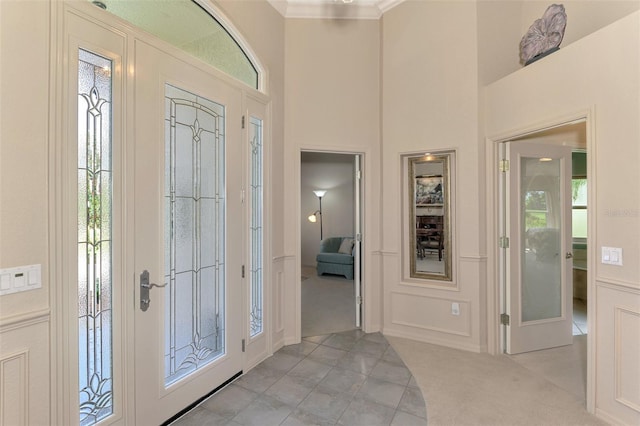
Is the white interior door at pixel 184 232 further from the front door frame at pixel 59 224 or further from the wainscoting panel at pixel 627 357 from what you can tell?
the wainscoting panel at pixel 627 357

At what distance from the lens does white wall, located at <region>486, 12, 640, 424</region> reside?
2.05 meters

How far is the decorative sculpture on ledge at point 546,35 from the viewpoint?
269cm

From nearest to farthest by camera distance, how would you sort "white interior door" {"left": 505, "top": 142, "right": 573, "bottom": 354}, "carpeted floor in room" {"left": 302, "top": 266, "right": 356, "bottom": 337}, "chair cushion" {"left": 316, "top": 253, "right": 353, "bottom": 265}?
"white interior door" {"left": 505, "top": 142, "right": 573, "bottom": 354} < "carpeted floor in room" {"left": 302, "top": 266, "right": 356, "bottom": 337} < "chair cushion" {"left": 316, "top": 253, "right": 353, "bottom": 265}

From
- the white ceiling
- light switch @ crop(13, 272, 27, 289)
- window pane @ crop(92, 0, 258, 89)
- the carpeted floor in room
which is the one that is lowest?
the carpeted floor in room

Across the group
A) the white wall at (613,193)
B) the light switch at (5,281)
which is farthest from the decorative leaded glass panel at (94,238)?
the white wall at (613,193)

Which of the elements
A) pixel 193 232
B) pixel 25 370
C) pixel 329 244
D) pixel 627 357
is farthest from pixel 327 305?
pixel 25 370

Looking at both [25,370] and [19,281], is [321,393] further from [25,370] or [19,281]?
[19,281]

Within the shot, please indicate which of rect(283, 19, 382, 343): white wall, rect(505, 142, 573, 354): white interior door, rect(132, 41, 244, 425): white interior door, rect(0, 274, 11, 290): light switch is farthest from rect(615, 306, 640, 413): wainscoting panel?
rect(0, 274, 11, 290): light switch

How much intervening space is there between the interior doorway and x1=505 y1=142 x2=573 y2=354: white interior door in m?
1.62

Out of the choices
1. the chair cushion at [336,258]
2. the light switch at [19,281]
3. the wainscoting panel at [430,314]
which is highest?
the light switch at [19,281]

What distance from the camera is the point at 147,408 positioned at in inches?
79.1

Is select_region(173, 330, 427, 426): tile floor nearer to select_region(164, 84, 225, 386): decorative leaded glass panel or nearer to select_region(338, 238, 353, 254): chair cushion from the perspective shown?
select_region(164, 84, 225, 386): decorative leaded glass panel

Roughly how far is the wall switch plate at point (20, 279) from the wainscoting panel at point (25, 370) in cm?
13

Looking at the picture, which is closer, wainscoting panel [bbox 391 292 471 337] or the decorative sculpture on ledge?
the decorative sculpture on ledge
